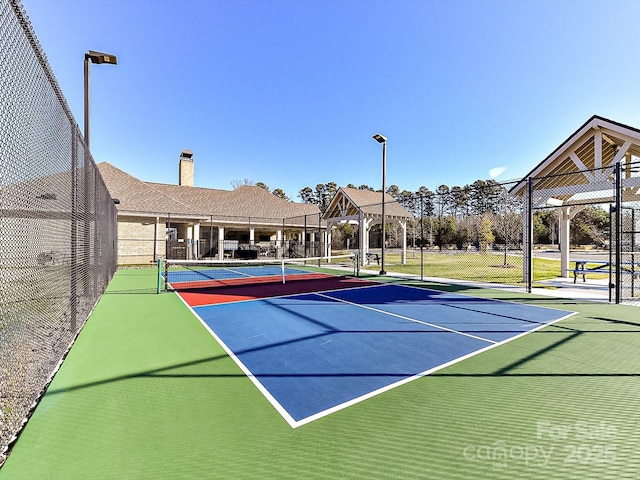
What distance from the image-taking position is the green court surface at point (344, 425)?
85.8 inches

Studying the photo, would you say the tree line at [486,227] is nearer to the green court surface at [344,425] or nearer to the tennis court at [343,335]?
the tennis court at [343,335]

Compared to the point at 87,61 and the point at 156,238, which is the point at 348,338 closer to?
the point at 87,61

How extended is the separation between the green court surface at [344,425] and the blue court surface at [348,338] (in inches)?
9.8

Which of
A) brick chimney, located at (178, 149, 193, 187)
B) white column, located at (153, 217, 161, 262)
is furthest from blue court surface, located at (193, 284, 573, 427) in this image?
brick chimney, located at (178, 149, 193, 187)

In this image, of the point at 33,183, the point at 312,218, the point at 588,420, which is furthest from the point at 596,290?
the point at 312,218

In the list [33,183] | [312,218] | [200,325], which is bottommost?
[200,325]

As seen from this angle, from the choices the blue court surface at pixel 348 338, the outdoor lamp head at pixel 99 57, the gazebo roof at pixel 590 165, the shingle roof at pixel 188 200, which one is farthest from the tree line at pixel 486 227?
the outdoor lamp head at pixel 99 57

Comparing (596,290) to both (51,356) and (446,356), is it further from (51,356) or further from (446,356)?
(51,356)

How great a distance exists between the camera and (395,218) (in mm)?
23969

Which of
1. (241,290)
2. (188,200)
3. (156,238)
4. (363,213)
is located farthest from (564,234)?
(188,200)

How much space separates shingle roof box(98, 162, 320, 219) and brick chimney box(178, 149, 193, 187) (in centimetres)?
357

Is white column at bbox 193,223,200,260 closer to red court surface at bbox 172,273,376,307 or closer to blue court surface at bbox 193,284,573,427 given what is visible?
red court surface at bbox 172,273,376,307

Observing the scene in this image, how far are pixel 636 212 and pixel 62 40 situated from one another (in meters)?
16.9

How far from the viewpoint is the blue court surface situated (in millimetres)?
3418
